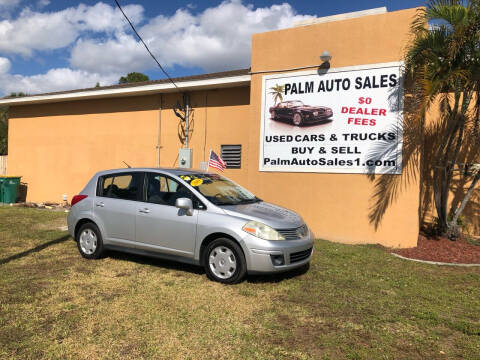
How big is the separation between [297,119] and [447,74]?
3.14m

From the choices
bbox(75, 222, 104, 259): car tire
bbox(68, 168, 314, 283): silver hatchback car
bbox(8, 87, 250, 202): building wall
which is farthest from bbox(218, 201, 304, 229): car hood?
bbox(8, 87, 250, 202): building wall

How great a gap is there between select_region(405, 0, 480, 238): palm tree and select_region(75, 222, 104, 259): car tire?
5.92 metres

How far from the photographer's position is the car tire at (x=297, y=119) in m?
8.73

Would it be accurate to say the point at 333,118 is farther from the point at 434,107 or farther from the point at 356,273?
the point at 356,273

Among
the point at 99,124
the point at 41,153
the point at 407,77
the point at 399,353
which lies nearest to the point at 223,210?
the point at 399,353

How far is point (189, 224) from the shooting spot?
17.8 ft

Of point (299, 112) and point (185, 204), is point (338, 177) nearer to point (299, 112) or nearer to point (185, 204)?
point (299, 112)

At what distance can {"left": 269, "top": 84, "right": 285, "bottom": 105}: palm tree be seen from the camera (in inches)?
352

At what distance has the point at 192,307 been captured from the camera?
4395 millimetres

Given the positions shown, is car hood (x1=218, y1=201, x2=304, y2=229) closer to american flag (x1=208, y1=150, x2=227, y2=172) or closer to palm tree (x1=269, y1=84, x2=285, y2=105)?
american flag (x1=208, y1=150, x2=227, y2=172)

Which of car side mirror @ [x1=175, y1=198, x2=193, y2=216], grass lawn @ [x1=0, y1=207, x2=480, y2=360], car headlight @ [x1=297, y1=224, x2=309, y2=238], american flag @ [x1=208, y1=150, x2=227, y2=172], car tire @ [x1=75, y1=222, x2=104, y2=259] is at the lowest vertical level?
grass lawn @ [x1=0, y1=207, x2=480, y2=360]

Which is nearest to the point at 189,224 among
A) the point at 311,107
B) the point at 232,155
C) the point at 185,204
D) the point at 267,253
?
the point at 185,204

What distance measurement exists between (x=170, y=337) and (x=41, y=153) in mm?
12587

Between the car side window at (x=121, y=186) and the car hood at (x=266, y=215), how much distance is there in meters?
1.58
